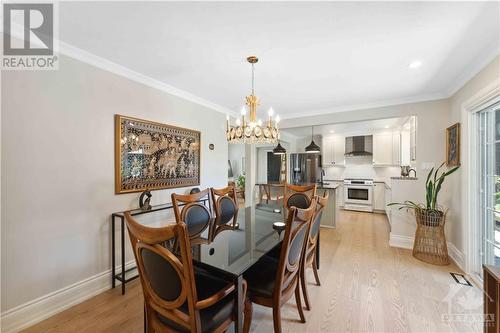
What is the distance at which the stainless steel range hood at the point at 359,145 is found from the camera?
5816 mm

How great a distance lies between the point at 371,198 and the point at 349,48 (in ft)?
15.9

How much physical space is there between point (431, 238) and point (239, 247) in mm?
2903

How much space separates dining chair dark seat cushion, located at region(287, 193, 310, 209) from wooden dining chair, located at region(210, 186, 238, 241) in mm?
815

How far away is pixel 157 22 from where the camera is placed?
5.24 ft

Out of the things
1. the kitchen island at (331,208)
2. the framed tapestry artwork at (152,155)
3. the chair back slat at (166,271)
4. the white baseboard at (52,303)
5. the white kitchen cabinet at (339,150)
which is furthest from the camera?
the white kitchen cabinet at (339,150)

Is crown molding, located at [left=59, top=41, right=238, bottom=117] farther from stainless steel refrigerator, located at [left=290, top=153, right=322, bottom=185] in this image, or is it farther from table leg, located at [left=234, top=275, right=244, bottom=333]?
stainless steel refrigerator, located at [left=290, top=153, right=322, bottom=185]

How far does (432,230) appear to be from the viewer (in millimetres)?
2822

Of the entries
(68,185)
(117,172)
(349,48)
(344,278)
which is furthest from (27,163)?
(344,278)

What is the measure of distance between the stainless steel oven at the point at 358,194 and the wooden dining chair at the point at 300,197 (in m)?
3.49

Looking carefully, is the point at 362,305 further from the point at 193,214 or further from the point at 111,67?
the point at 111,67

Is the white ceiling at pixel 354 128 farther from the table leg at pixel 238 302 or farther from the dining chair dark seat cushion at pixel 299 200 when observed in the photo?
the table leg at pixel 238 302

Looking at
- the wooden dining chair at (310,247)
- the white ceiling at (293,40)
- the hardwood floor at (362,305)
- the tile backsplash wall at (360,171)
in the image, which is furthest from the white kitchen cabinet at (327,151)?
the wooden dining chair at (310,247)

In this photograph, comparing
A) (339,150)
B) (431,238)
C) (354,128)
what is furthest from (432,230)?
(339,150)

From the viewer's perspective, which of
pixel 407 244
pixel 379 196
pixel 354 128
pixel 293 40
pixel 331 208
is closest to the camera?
pixel 293 40
